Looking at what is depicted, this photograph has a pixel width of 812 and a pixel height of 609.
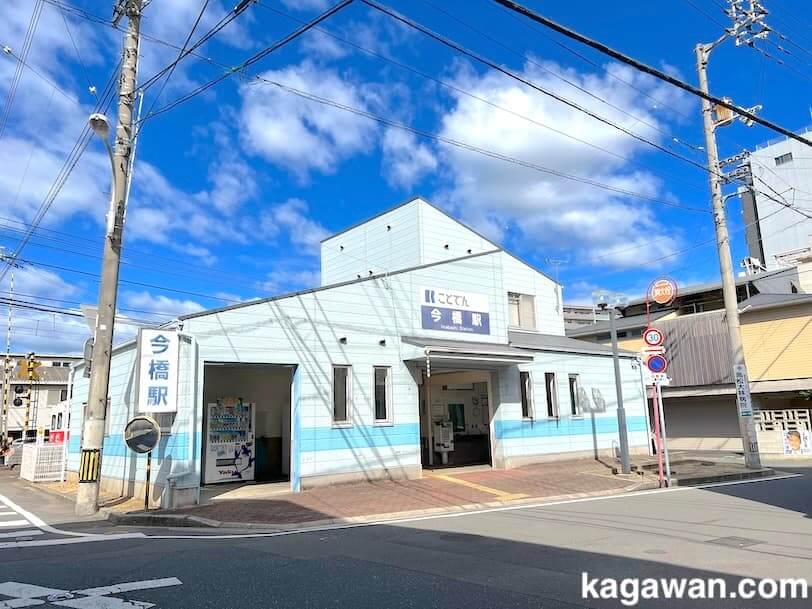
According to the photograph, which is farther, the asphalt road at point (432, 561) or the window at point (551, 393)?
the window at point (551, 393)

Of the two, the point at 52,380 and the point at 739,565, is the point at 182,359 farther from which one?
the point at 52,380

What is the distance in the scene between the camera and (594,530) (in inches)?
352

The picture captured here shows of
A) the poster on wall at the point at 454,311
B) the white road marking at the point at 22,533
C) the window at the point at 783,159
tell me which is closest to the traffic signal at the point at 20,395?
the poster on wall at the point at 454,311

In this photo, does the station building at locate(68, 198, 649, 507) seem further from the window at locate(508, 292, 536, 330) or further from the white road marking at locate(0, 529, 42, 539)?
the white road marking at locate(0, 529, 42, 539)

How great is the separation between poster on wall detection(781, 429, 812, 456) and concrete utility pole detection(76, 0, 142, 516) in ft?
80.9

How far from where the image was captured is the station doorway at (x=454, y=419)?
20189 millimetres

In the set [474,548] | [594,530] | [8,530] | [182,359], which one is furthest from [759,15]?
[8,530]

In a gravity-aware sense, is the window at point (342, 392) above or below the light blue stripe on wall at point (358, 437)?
above

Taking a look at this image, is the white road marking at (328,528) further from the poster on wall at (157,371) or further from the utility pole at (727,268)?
the utility pole at (727,268)

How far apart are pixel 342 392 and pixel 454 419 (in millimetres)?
7024

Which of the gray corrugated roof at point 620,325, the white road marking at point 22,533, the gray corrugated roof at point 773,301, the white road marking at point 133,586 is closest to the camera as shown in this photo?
the white road marking at point 133,586

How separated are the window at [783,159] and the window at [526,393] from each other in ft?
180

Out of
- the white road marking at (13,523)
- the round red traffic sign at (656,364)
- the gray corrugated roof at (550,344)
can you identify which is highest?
the gray corrugated roof at (550,344)

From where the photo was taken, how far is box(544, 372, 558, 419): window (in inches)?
787
